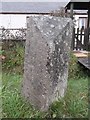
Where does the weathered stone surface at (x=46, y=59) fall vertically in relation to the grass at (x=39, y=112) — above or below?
above

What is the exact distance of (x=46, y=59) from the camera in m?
5.17

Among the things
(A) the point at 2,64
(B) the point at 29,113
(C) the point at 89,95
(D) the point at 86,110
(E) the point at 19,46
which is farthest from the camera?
(E) the point at 19,46

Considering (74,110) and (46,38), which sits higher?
(46,38)

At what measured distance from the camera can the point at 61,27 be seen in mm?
5367

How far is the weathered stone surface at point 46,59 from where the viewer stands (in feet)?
17.0

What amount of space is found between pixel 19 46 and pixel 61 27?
6232 millimetres

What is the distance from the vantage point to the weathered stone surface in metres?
5.18

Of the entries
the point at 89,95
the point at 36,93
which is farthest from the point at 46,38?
the point at 89,95

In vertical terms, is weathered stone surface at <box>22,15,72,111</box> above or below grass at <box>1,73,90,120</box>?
above

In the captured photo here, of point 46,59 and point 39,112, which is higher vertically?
point 46,59

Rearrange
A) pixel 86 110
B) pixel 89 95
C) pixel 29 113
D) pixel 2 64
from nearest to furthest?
pixel 29 113 < pixel 86 110 < pixel 89 95 < pixel 2 64

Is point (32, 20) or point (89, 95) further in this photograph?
point (89, 95)

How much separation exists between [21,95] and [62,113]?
878mm

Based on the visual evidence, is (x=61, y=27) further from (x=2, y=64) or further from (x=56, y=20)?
(x=2, y=64)
